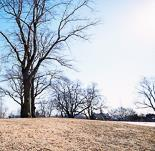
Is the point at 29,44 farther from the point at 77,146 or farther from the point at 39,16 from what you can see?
the point at 77,146

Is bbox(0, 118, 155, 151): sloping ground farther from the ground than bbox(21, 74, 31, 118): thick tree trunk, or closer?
closer

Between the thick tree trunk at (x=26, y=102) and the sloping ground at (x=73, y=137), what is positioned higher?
the thick tree trunk at (x=26, y=102)

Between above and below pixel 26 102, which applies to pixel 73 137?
below

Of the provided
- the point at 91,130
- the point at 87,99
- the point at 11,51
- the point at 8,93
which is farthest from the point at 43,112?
the point at 91,130

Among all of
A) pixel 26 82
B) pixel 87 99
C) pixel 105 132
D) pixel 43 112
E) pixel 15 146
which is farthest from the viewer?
pixel 43 112

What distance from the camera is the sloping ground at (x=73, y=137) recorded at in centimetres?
1190

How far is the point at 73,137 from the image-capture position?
13680mm

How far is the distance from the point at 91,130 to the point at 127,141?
217 cm

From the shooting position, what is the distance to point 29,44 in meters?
25.2

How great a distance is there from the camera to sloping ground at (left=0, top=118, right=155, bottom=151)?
1190 cm

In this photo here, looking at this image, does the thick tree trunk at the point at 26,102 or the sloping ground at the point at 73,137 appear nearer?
the sloping ground at the point at 73,137

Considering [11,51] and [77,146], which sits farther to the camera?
[11,51]

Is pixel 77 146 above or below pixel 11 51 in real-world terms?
below

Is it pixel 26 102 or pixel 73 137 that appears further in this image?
pixel 26 102
